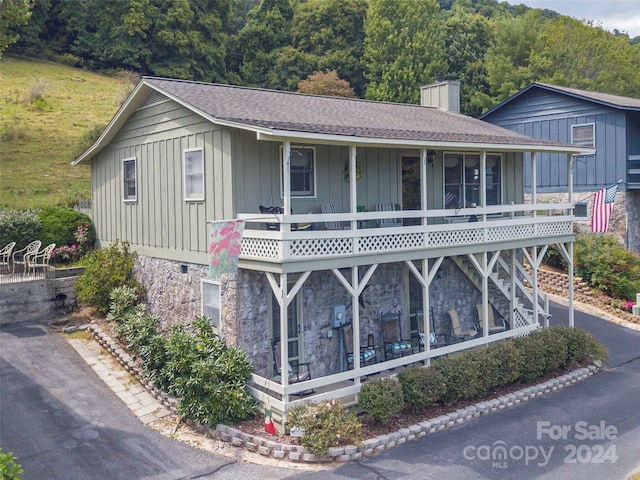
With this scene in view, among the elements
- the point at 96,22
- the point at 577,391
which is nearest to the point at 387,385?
the point at 577,391

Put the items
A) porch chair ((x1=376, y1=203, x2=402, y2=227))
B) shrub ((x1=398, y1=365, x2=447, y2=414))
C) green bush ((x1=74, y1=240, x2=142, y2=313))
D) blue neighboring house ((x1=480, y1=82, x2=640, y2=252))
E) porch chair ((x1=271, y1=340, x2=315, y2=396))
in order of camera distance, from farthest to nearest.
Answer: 1. blue neighboring house ((x1=480, y1=82, x2=640, y2=252))
2. green bush ((x1=74, y1=240, x2=142, y2=313))
3. porch chair ((x1=376, y1=203, x2=402, y2=227))
4. shrub ((x1=398, y1=365, x2=447, y2=414))
5. porch chair ((x1=271, y1=340, x2=315, y2=396))

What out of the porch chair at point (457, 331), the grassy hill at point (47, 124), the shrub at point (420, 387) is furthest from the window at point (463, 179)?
the grassy hill at point (47, 124)

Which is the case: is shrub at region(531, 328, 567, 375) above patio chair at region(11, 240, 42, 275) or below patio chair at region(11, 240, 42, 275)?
below

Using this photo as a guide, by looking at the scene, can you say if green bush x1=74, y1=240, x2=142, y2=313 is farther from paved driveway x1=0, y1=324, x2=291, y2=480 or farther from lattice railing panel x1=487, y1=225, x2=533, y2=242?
lattice railing panel x1=487, y1=225, x2=533, y2=242

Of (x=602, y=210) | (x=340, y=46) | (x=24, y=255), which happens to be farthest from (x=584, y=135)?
(x=340, y=46)

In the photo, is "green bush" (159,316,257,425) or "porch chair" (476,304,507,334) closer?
"green bush" (159,316,257,425)

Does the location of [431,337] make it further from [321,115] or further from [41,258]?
[41,258]

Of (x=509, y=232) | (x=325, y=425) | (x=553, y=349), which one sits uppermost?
(x=509, y=232)

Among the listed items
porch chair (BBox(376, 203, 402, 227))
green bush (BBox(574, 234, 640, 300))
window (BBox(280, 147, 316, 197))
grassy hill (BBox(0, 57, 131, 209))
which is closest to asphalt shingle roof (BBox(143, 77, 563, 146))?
window (BBox(280, 147, 316, 197))
